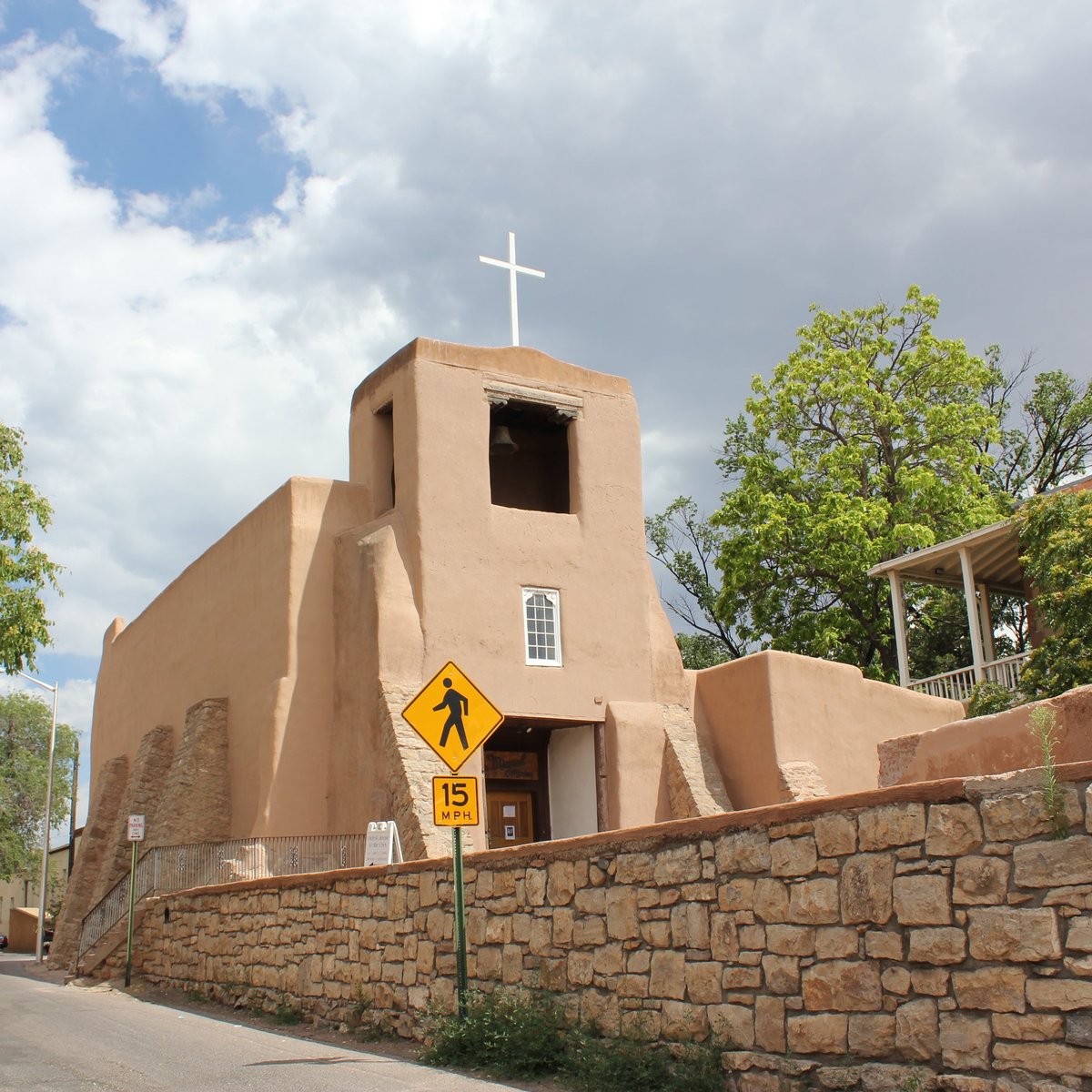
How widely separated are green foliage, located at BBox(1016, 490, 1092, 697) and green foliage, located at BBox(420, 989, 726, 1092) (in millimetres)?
10931

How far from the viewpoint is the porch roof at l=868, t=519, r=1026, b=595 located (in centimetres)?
2261

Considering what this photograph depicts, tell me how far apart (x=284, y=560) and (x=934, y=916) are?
1609cm

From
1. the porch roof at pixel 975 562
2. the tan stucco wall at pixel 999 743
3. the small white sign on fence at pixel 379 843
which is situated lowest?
the small white sign on fence at pixel 379 843

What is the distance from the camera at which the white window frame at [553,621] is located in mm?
20594

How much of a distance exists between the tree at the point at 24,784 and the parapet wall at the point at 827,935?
148 ft

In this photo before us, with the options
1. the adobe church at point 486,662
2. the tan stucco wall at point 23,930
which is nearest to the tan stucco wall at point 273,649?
the adobe church at point 486,662

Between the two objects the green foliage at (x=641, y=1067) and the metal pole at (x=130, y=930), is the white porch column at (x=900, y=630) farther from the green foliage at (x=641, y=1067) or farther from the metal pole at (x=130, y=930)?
the green foliage at (x=641, y=1067)

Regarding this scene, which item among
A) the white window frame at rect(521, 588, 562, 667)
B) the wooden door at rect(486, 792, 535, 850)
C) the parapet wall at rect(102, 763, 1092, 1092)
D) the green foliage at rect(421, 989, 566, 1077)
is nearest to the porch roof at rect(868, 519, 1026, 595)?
the white window frame at rect(521, 588, 562, 667)

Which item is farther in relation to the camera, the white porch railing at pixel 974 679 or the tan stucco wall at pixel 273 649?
the white porch railing at pixel 974 679

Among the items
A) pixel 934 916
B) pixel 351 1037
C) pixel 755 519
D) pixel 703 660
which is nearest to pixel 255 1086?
pixel 351 1037

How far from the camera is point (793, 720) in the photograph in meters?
20.2

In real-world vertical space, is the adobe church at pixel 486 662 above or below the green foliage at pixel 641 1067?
above

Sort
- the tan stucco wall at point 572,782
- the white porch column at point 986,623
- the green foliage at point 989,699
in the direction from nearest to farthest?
the green foliage at point 989,699 < the tan stucco wall at point 572,782 < the white porch column at point 986,623

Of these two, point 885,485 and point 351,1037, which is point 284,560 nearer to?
point 351,1037
